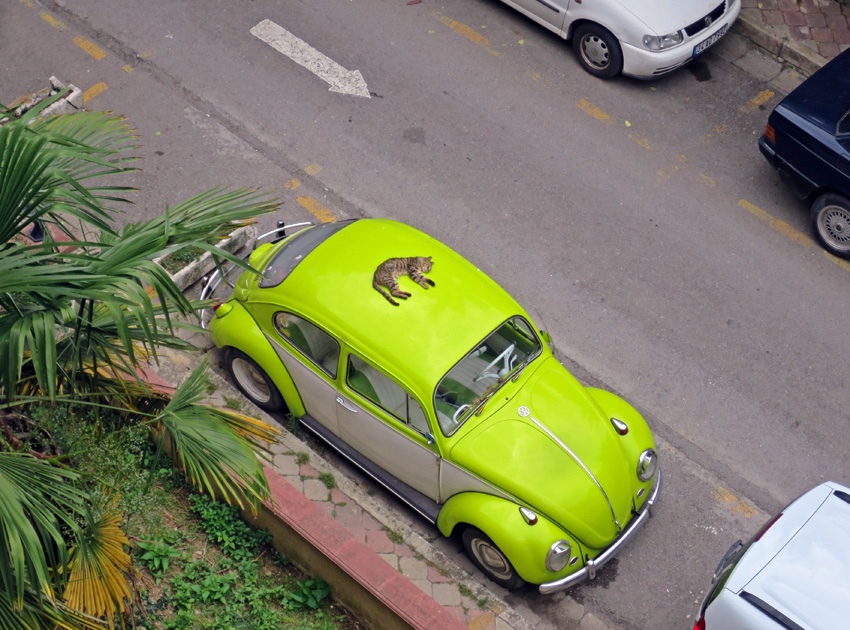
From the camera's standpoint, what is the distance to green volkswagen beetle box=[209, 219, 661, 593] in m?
6.08

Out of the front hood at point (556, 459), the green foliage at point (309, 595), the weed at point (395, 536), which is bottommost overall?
the weed at point (395, 536)

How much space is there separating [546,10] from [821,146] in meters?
3.64

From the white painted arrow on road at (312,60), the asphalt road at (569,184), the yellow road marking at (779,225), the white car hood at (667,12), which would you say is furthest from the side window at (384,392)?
the white car hood at (667,12)

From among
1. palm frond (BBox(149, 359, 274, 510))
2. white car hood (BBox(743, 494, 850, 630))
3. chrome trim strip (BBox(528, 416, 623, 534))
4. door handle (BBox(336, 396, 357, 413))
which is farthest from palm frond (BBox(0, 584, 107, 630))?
white car hood (BBox(743, 494, 850, 630))

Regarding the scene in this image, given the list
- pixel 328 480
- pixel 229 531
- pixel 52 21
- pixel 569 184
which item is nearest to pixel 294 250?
pixel 328 480

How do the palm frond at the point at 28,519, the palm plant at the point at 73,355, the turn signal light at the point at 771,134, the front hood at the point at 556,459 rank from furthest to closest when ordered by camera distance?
the turn signal light at the point at 771,134, the front hood at the point at 556,459, the palm plant at the point at 73,355, the palm frond at the point at 28,519

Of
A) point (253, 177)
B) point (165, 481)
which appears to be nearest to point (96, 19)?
point (253, 177)

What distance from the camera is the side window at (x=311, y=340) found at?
255 inches

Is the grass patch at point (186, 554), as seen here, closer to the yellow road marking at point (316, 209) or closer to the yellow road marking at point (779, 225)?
the yellow road marking at point (316, 209)

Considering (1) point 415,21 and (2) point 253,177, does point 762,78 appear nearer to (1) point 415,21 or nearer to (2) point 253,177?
(1) point 415,21

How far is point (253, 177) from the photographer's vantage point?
9086 mm

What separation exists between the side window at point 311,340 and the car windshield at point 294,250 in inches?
12.6

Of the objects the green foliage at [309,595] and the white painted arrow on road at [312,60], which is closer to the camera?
the green foliage at [309,595]

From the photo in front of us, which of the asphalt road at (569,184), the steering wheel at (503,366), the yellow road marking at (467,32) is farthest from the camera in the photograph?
the yellow road marking at (467,32)
